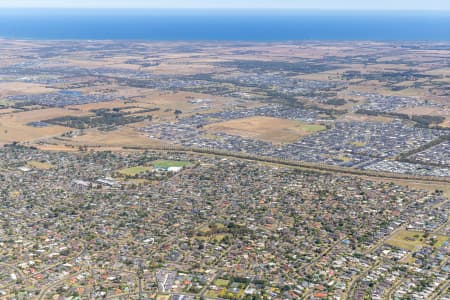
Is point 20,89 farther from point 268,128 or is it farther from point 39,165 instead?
point 39,165

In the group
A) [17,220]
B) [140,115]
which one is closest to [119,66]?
[140,115]

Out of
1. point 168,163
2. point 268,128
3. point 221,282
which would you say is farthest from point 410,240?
point 268,128

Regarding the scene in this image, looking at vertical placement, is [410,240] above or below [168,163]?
below

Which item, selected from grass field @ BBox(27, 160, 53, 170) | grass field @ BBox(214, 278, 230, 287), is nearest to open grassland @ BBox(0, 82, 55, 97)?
grass field @ BBox(27, 160, 53, 170)

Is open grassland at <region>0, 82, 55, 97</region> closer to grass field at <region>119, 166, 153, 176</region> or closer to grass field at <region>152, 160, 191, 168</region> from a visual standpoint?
grass field at <region>152, 160, 191, 168</region>

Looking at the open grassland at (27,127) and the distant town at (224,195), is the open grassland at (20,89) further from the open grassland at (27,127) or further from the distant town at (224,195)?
the open grassland at (27,127)

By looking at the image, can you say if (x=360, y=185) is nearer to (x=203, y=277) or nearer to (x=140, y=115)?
(x=203, y=277)
